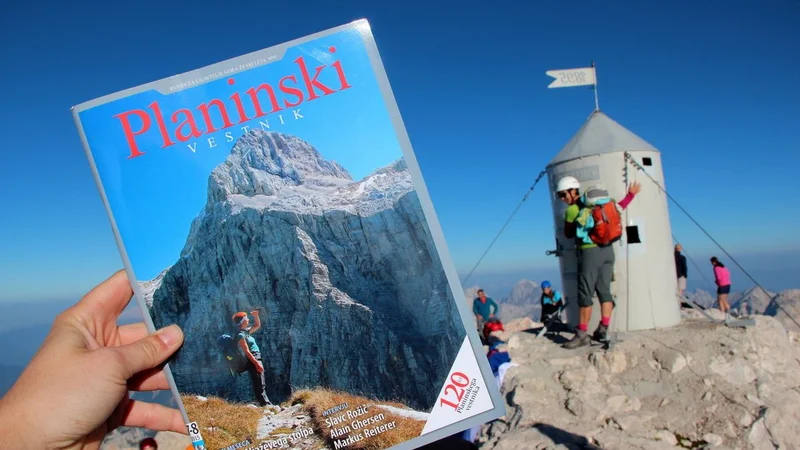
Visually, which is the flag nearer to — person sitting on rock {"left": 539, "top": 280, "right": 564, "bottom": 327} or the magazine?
person sitting on rock {"left": 539, "top": 280, "right": 564, "bottom": 327}

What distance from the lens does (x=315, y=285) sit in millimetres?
2770

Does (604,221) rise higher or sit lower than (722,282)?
higher

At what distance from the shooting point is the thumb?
2594 mm

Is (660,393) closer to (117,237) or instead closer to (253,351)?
(253,351)

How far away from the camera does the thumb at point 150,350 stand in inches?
102

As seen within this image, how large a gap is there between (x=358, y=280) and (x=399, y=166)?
66 centimetres

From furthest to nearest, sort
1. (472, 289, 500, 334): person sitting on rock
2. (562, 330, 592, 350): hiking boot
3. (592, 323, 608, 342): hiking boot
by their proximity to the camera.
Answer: (472, 289, 500, 334): person sitting on rock
(562, 330, 592, 350): hiking boot
(592, 323, 608, 342): hiking boot

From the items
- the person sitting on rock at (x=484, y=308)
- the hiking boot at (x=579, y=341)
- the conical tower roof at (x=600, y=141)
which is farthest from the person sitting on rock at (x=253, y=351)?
the person sitting on rock at (x=484, y=308)

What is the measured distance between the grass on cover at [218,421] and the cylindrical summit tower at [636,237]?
873cm

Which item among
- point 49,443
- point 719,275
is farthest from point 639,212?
point 49,443

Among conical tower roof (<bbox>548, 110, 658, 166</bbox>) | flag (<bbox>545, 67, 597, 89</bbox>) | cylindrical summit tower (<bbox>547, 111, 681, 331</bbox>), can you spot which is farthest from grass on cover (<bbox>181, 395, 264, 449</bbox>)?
flag (<bbox>545, 67, 597, 89</bbox>)

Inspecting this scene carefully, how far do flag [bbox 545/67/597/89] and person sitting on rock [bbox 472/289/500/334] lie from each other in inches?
221

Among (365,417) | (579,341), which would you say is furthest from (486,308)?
(365,417)

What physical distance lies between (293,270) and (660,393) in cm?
736
